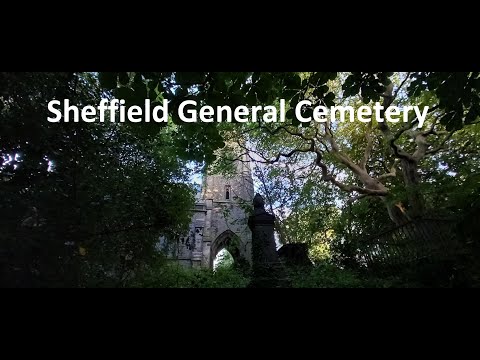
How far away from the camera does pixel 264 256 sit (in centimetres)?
822

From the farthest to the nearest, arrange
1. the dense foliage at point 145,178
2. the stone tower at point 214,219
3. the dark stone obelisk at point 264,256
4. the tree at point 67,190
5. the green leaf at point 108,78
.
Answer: the stone tower at point 214,219, the dark stone obelisk at point 264,256, the tree at point 67,190, the dense foliage at point 145,178, the green leaf at point 108,78

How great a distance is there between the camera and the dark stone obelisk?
767 centimetres

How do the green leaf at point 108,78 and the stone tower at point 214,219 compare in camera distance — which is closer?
the green leaf at point 108,78

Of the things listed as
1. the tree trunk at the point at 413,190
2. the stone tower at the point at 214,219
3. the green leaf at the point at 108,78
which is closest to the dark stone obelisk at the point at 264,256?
the tree trunk at the point at 413,190

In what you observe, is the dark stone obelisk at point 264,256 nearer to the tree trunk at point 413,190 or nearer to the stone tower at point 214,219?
the tree trunk at point 413,190

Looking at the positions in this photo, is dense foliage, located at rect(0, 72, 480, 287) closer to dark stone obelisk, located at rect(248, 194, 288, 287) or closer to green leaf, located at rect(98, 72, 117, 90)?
green leaf, located at rect(98, 72, 117, 90)

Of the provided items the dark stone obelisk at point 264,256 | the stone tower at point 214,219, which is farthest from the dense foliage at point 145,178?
the stone tower at point 214,219

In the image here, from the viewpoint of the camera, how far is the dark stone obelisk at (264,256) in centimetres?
767

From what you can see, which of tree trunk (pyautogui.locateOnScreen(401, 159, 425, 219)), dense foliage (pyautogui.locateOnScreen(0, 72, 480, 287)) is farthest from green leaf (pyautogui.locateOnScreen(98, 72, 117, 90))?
tree trunk (pyautogui.locateOnScreen(401, 159, 425, 219))

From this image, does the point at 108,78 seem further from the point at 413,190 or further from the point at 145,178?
the point at 413,190

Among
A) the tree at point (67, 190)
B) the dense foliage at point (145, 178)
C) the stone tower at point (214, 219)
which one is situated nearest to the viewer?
the dense foliage at point (145, 178)

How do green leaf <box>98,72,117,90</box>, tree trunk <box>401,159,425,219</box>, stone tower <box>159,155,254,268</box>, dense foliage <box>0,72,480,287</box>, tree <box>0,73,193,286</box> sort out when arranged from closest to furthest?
green leaf <box>98,72,117,90</box>, dense foliage <box>0,72,480,287</box>, tree <box>0,73,193,286</box>, tree trunk <box>401,159,425,219</box>, stone tower <box>159,155,254,268</box>

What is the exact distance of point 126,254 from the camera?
25.9ft

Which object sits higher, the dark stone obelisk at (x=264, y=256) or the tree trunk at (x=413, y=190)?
the tree trunk at (x=413, y=190)
